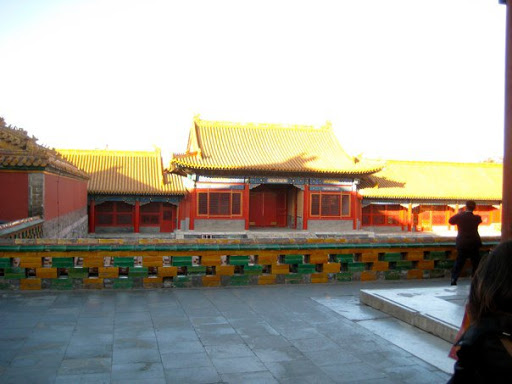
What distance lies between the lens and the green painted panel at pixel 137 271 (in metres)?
6.19

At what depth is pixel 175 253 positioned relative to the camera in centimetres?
Result: 637

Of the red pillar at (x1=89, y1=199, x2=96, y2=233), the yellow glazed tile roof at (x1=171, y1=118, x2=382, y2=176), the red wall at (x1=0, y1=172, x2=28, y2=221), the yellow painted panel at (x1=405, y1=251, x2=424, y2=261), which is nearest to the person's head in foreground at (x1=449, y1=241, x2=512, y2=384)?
the yellow painted panel at (x1=405, y1=251, x2=424, y2=261)

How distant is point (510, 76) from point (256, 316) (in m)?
3.43

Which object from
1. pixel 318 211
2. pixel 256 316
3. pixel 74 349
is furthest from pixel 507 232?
pixel 318 211

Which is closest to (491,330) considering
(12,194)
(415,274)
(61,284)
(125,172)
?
(61,284)

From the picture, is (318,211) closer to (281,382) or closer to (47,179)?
(47,179)

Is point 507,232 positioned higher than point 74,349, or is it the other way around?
point 507,232

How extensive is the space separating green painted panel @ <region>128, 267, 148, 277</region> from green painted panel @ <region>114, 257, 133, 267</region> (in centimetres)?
7

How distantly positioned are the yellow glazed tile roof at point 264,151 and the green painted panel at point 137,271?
1674cm

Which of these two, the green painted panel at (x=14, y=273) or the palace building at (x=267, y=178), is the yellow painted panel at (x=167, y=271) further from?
the palace building at (x=267, y=178)

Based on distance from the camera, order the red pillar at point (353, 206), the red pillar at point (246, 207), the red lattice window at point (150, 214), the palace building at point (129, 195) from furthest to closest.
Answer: the red lattice window at point (150, 214) < the red pillar at point (353, 206) < the palace building at point (129, 195) < the red pillar at point (246, 207)

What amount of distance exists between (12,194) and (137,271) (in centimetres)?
732

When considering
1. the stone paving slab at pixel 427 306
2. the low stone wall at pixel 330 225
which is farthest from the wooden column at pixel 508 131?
the low stone wall at pixel 330 225

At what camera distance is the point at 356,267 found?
7113mm
